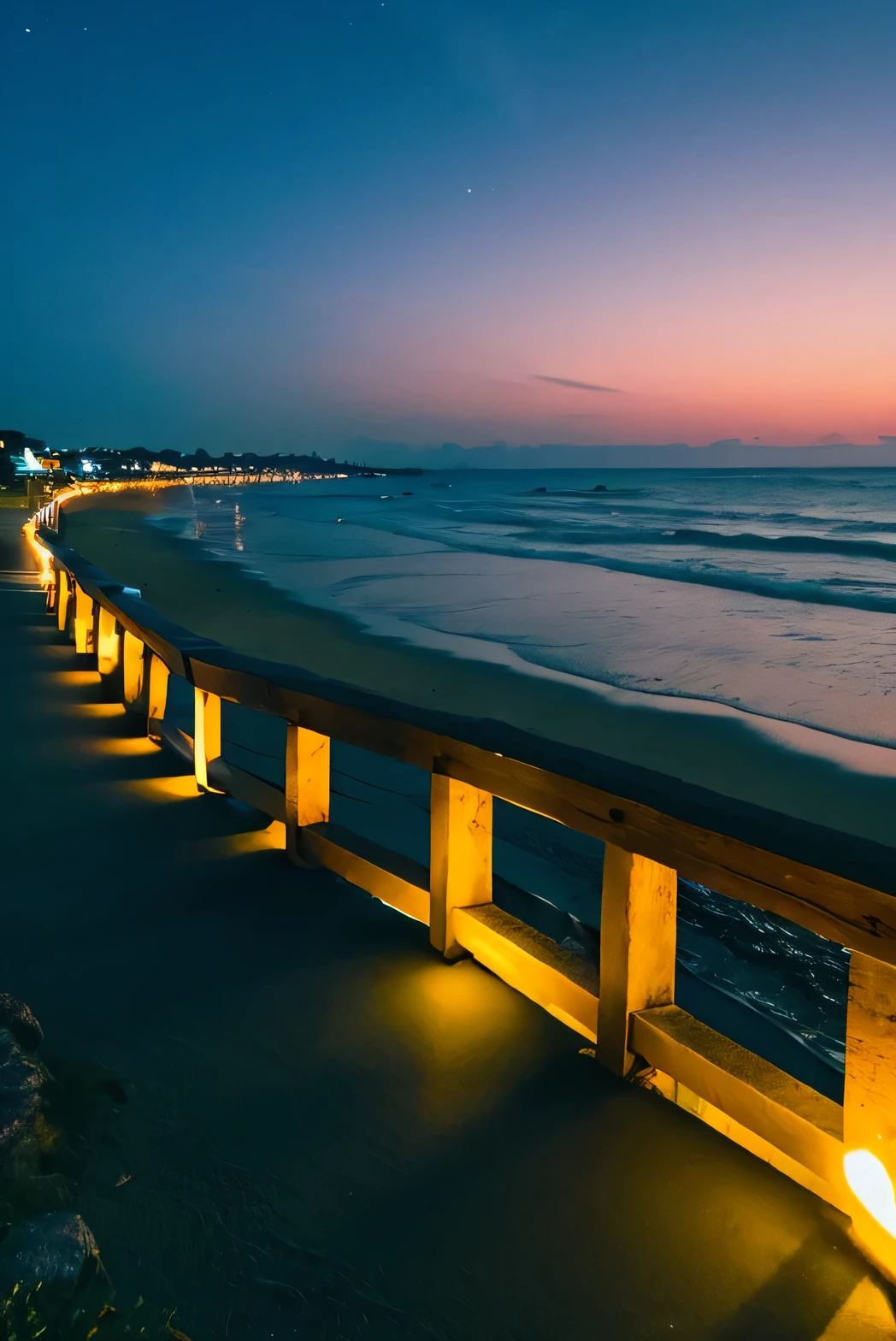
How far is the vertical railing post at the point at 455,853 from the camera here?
288 cm

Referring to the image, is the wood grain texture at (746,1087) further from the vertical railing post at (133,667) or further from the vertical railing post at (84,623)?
the vertical railing post at (84,623)

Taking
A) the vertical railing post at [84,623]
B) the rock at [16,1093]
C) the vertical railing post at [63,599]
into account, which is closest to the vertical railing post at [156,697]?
the vertical railing post at [84,623]

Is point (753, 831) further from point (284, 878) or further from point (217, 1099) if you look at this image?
point (284, 878)

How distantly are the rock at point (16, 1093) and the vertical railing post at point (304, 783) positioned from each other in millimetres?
1574

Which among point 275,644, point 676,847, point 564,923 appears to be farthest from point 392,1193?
point 275,644

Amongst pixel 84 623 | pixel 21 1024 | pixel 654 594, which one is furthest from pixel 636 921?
pixel 654 594

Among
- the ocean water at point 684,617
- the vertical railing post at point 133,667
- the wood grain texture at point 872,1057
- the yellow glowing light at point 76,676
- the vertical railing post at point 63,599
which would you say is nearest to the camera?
the wood grain texture at point 872,1057

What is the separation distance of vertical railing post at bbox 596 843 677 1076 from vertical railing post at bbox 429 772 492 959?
23.9 inches

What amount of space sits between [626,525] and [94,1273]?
44231 mm

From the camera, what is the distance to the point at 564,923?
344cm

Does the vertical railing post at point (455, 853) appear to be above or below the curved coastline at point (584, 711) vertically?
above

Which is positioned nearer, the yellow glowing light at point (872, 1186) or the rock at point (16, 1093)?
the yellow glowing light at point (872, 1186)

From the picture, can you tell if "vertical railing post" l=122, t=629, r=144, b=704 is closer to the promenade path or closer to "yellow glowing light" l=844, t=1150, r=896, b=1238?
the promenade path

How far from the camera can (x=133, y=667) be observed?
6051 mm
